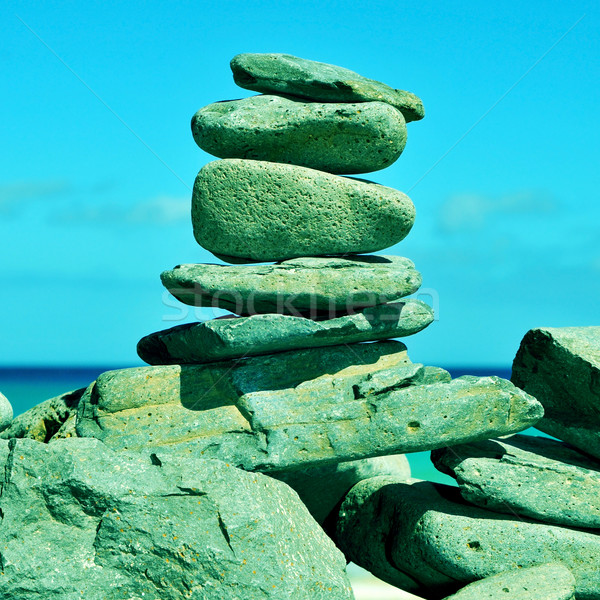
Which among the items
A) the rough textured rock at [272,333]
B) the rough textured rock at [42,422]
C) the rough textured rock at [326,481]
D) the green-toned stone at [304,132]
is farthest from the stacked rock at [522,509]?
the rough textured rock at [42,422]

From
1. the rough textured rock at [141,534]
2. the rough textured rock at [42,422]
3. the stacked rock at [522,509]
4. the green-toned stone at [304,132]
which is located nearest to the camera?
the rough textured rock at [141,534]

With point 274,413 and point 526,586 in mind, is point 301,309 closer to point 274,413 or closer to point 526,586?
point 274,413

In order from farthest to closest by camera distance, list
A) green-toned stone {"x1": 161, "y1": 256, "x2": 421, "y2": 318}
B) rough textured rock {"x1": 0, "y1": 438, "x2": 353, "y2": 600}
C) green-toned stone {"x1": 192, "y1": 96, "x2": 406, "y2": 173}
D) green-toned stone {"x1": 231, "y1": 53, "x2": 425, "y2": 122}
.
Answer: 1. green-toned stone {"x1": 231, "y1": 53, "x2": 425, "y2": 122}
2. green-toned stone {"x1": 192, "y1": 96, "x2": 406, "y2": 173}
3. green-toned stone {"x1": 161, "y1": 256, "x2": 421, "y2": 318}
4. rough textured rock {"x1": 0, "y1": 438, "x2": 353, "y2": 600}

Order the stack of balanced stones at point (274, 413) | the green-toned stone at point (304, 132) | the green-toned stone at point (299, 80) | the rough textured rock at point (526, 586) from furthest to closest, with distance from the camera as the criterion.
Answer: the green-toned stone at point (299, 80), the green-toned stone at point (304, 132), the rough textured rock at point (526, 586), the stack of balanced stones at point (274, 413)

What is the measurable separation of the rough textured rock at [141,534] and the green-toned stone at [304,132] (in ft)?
11.7

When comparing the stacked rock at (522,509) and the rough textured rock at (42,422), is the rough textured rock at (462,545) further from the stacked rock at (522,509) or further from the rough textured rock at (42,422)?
the rough textured rock at (42,422)

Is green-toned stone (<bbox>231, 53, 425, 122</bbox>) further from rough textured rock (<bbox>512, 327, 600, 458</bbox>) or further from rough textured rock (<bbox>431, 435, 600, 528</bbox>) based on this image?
rough textured rock (<bbox>431, 435, 600, 528</bbox>)

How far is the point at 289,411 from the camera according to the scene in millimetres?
7418

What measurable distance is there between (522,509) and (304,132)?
4.44 metres

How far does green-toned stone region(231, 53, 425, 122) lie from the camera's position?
27.6 ft

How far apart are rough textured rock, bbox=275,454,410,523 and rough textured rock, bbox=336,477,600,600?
99 cm

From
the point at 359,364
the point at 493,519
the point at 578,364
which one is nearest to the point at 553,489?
the point at 493,519

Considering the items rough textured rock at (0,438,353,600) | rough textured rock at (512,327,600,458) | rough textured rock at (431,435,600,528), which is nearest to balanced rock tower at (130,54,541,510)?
rough textured rock at (431,435,600,528)

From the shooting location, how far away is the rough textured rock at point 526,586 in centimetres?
672
